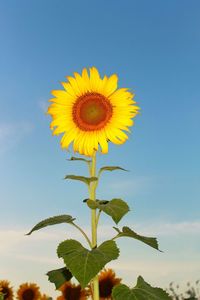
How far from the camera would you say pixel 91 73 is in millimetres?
5539

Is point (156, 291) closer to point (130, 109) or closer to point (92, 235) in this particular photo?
point (92, 235)

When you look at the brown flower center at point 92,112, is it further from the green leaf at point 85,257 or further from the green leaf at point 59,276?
the green leaf at point 59,276

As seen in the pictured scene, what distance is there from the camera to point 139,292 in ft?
16.4

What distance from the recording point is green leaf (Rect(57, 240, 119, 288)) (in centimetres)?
440

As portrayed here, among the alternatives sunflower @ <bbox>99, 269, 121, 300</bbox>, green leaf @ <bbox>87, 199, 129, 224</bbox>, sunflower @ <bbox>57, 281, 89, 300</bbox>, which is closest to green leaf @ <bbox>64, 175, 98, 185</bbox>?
green leaf @ <bbox>87, 199, 129, 224</bbox>

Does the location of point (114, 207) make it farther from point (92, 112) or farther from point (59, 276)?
point (92, 112)

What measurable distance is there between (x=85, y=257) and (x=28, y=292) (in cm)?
499

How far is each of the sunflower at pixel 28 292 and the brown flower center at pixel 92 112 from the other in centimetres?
450

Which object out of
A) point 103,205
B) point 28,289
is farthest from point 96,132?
point 28,289

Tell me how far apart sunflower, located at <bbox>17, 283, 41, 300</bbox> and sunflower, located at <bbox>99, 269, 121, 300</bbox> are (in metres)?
2.24

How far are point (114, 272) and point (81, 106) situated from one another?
2.85m

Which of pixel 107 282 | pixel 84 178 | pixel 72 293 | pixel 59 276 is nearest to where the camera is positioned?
pixel 84 178

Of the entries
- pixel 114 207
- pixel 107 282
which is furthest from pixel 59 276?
pixel 107 282

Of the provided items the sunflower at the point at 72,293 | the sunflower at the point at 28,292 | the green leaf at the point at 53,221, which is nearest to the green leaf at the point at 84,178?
the green leaf at the point at 53,221
